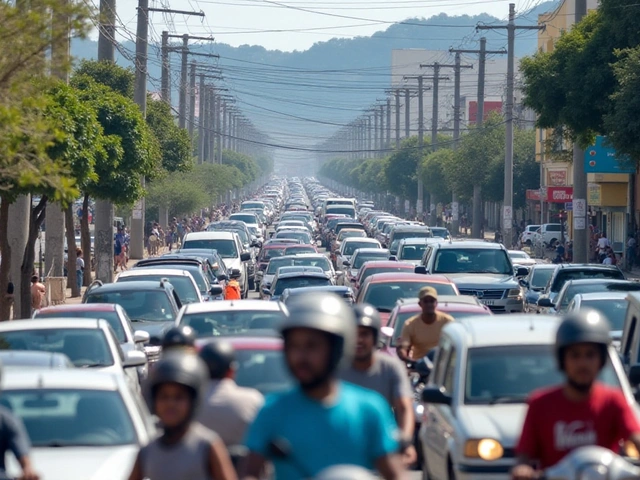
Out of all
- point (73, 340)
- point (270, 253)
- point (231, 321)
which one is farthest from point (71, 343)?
point (270, 253)

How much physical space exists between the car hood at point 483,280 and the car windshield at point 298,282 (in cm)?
244

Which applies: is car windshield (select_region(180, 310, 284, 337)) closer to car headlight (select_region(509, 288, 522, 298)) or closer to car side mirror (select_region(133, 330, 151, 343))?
car side mirror (select_region(133, 330, 151, 343))

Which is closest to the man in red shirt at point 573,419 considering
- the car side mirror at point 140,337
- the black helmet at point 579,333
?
the black helmet at point 579,333

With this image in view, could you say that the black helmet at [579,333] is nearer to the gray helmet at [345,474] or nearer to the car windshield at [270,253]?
the gray helmet at [345,474]

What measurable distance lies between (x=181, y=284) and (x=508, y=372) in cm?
1332

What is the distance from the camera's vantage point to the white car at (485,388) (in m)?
8.97

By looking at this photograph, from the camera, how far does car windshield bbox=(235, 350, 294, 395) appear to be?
10.7 meters

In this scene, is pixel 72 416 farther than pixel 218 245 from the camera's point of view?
No

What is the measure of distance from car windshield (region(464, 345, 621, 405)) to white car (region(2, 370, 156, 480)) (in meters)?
2.37

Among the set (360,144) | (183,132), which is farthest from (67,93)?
(360,144)

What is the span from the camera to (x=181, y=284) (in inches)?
899

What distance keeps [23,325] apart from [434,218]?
6953 cm

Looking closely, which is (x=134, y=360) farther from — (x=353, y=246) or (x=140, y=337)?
(x=353, y=246)

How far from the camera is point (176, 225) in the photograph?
66500 mm
